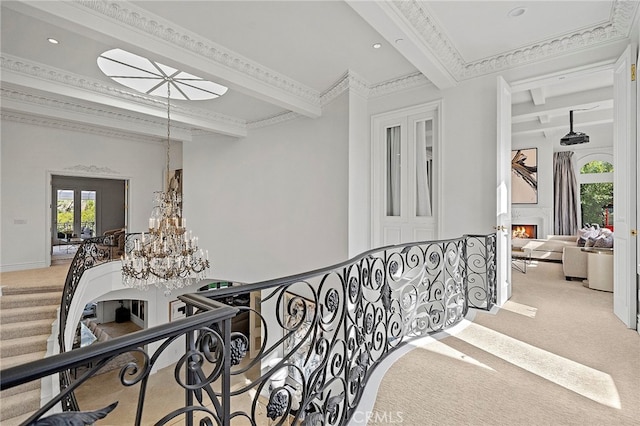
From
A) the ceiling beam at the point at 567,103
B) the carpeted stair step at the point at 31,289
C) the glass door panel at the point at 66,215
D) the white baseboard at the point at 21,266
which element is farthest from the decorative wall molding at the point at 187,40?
the glass door panel at the point at 66,215

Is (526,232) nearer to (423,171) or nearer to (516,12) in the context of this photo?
(423,171)

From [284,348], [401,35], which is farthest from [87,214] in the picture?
[401,35]

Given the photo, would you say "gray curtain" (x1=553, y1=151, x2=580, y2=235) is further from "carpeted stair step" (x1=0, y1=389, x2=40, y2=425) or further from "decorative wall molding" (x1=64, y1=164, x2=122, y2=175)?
"decorative wall molding" (x1=64, y1=164, x2=122, y2=175)

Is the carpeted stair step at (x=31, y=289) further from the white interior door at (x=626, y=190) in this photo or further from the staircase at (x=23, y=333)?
the white interior door at (x=626, y=190)

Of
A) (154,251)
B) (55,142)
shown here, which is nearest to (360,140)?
(154,251)

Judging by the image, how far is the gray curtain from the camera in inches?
339

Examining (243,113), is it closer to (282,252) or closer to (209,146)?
(209,146)

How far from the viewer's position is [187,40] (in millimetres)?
3588

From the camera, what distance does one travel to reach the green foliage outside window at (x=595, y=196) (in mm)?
8828

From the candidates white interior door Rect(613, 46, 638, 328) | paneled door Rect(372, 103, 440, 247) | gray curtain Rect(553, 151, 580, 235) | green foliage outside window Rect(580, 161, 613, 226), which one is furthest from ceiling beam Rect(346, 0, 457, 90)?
green foliage outside window Rect(580, 161, 613, 226)

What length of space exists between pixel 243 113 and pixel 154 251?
134 inches

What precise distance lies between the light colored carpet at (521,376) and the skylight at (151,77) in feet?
15.1

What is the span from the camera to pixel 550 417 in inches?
70.1

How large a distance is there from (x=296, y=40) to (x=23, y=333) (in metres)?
5.78
